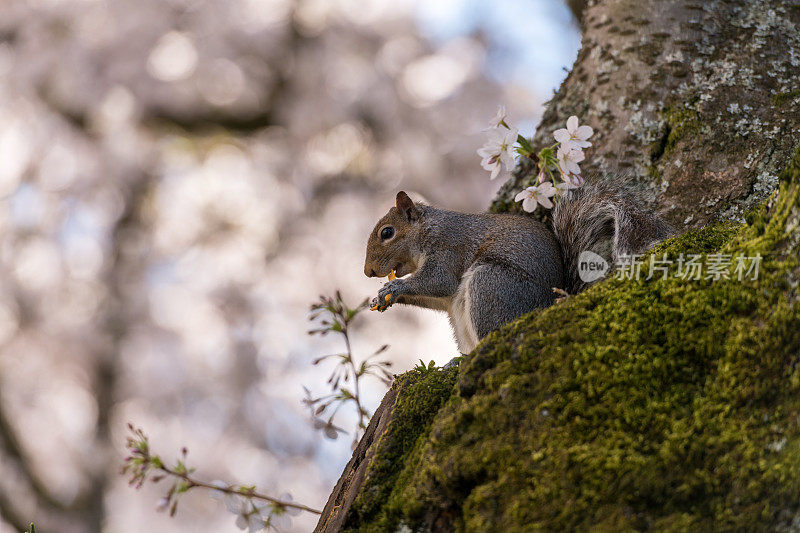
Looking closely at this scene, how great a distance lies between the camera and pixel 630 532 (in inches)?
42.6

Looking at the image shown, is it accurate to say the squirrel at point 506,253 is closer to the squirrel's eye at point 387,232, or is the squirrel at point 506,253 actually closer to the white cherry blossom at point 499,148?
the squirrel's eye at point 387,232

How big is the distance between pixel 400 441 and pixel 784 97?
5.33ft

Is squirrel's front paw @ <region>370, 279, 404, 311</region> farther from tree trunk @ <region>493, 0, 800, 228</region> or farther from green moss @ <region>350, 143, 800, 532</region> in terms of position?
green moss @ <region>350, 143, 800, 532</region>

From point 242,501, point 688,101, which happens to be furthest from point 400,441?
point 688,101

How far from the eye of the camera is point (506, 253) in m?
2.25

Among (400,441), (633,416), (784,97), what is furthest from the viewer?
(784,97)

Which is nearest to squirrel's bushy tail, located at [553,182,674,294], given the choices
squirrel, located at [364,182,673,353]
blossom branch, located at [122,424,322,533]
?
squirrel, located at [364,182,673,353]

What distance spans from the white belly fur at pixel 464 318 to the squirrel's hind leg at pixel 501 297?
24mm

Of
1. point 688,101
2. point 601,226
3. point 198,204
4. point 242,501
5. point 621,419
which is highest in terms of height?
point 198,204

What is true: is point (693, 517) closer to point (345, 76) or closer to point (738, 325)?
point (738, 325)

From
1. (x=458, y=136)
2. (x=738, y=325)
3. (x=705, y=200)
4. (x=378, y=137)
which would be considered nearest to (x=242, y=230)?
(x=378, y=137)

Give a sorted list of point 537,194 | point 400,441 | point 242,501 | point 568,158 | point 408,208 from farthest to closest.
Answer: point 408,208, point 242,501, point 537,194, point 568,158, point 400,441

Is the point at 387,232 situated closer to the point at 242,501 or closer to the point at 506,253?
the point at 506,253

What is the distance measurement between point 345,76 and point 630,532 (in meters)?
6.82
